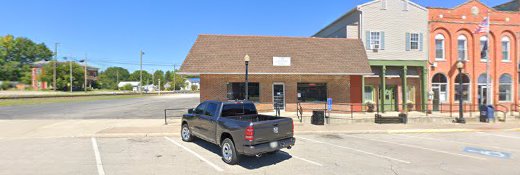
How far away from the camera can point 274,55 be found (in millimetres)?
19016

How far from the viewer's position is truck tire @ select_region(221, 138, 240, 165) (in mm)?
7302

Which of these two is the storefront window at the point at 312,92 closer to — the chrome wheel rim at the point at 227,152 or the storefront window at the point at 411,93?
the storefront window at the point at 411,93

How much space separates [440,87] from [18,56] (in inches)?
4899

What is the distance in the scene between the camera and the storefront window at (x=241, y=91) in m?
18.8

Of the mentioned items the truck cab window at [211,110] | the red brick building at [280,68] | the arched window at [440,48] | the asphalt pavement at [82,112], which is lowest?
the asphalt pavement at [82,112]

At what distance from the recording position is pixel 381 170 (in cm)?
698

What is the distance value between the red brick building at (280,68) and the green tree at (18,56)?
87.1 metres

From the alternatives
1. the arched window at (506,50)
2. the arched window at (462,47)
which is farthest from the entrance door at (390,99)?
the arched window at (506,50)

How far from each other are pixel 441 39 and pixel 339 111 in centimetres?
1045

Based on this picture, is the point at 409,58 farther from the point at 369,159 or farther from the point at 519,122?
the point at 369,159

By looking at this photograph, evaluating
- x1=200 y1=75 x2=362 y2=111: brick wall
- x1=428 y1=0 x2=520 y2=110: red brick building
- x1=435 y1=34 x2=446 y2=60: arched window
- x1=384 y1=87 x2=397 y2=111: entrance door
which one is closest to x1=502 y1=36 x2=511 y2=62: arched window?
x1=428 y1=0 x2=520 y2=110: red brick building

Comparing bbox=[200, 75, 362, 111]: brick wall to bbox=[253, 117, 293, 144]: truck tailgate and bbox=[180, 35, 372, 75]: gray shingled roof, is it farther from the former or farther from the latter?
bbox=[253, 117, 293, 144]: truck tailgate

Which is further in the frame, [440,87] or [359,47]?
[440,87]

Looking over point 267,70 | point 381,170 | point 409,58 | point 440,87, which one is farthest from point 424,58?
point 381,170
